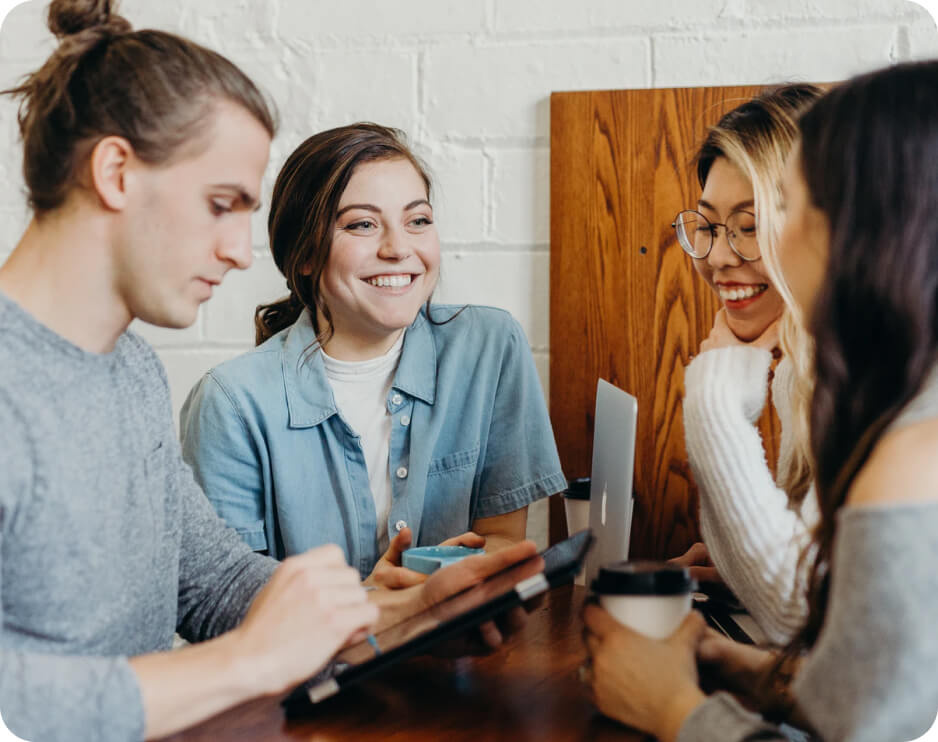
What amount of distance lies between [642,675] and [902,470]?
0.26m

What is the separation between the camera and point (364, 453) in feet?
4.78

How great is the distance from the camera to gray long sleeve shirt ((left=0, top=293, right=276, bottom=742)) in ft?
2.15

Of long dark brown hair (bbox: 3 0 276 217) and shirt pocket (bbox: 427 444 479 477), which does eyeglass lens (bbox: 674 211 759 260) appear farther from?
long dark brown hair (bbox: 3 0 276 217)

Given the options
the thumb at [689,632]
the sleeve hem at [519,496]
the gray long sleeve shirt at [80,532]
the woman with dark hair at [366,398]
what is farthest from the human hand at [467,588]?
the sleeve hem at [519,496]

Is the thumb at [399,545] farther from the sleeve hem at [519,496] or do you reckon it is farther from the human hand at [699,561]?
the human hand at [699,561]

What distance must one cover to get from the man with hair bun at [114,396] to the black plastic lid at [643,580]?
0.19 m

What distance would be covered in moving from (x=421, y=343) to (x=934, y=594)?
1.03m

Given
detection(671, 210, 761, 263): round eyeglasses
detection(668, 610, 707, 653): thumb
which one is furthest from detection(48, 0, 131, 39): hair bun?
detection(671, 210, 761, 263): round eyeglasses

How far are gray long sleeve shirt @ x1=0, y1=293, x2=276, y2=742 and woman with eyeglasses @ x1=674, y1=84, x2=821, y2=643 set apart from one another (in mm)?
612

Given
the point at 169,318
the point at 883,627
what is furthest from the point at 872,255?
the point at 169,318

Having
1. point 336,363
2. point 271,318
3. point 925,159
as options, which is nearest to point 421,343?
point 336,363

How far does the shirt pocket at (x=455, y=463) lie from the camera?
1.48 metres

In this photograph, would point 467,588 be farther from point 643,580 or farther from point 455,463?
point 455,463

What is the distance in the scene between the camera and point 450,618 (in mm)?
742
